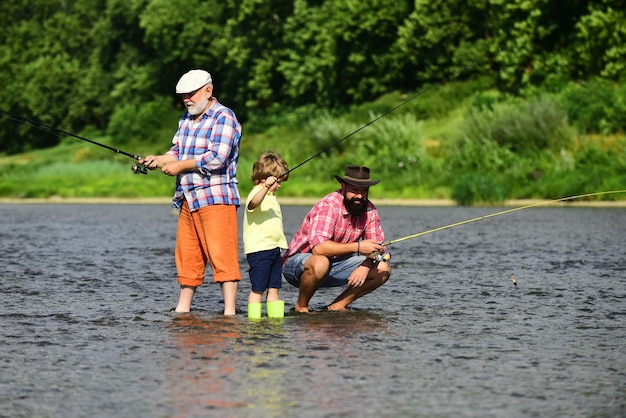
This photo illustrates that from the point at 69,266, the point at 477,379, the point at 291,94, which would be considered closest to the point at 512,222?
the point at 69,266

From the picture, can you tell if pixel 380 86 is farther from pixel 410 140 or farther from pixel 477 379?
pixel 477 379

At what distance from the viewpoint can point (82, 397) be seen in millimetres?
7426

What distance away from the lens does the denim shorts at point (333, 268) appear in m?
11.2

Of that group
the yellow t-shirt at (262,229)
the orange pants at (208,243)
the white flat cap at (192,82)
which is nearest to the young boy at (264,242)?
the yellow t-shirt at (262,229)

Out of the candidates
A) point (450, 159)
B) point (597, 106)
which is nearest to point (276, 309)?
point (450, 159)

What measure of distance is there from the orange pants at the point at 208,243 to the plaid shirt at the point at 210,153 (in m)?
0.09

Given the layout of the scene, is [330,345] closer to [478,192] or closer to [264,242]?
[264,242]

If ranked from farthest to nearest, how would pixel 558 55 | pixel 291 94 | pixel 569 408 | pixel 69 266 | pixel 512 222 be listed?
1. pixel 291 94
2. pixel 558 55
3. pixel 512 222
4. pixel 69 266
5. pixel 569 408

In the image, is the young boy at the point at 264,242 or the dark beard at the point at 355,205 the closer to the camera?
the young boy at the point at 264,242

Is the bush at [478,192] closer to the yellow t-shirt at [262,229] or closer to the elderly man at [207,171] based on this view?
the yellow t-shirt at [262,229]

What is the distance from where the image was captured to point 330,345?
9.36 meters

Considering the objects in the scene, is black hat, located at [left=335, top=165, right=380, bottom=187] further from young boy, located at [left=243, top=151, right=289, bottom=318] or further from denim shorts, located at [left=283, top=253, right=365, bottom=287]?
denim shorts, located at [left=283, top=253, right=365, bottom=287]

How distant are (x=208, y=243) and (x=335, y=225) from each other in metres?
1.00

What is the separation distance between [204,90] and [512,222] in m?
17.2
